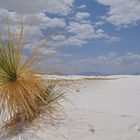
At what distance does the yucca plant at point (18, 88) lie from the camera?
177 inches

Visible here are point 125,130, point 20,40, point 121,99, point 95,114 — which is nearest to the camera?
point 125,130

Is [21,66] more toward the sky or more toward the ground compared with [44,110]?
more toward the sky

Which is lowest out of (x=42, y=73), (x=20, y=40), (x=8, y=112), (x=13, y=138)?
(x=13, y=138)

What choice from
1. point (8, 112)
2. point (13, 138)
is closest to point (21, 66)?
point (8, 112)

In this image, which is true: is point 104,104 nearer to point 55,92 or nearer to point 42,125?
point 55,92

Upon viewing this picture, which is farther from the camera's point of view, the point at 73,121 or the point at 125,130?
the point at 73,121

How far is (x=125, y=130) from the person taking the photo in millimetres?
4266

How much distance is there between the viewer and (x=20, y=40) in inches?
182

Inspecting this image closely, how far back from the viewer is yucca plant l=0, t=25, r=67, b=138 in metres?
4.51

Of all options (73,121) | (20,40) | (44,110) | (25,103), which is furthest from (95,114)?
(20,40)

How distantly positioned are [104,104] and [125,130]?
2.61 m

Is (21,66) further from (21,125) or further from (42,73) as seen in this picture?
(21,125)

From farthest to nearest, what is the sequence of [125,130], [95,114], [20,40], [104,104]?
1. [104,104]
2. [95,114]
3. [20,40]
4. [125,130]

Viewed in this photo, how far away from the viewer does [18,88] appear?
14.7 ft
